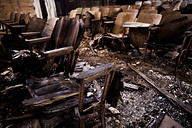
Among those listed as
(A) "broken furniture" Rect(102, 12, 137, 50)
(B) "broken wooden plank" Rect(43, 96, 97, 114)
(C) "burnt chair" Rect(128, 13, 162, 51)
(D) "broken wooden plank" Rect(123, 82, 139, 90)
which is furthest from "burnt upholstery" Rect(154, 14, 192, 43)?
(B) "broken wooden plank" Rect(43, 96, 97, 114)

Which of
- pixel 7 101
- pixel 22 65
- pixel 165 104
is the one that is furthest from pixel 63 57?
pixel 165 104

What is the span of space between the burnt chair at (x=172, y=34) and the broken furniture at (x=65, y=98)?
2.55 m

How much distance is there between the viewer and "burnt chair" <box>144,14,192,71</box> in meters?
2.88

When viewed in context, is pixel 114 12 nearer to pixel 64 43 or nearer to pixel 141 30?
pixel 141 30

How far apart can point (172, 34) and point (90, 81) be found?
343 centimetres

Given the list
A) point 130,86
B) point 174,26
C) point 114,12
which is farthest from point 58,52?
point 114,12

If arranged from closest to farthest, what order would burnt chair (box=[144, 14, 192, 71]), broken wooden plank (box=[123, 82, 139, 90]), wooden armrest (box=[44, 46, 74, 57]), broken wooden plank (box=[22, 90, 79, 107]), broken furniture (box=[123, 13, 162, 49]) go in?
broken wooden plank (box=[22, 90, 79, 107])
wooden armrest (box=[44, 46, 74, 57])
broken wooden plank (box=[123, 82, 139, 90])
burnt chair (box=[144, 14, 192, 71])
broken furniture (box=[123, 13, 162, 49])

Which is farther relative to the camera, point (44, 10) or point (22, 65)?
point (44, 10)

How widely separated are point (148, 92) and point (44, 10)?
9799mm

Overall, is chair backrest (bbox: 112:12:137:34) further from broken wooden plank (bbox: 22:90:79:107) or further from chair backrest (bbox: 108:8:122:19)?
broken wooden plank (bbox: 22:90:79:107)

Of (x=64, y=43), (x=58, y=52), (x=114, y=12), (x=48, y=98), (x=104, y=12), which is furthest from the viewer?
(x=104, y=12)

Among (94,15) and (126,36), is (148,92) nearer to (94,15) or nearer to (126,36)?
(126,36)

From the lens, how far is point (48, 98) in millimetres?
1233

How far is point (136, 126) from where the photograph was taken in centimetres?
172
